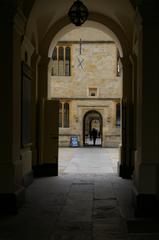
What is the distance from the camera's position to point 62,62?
36.2 m

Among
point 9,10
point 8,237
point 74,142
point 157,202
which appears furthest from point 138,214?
point 74,142

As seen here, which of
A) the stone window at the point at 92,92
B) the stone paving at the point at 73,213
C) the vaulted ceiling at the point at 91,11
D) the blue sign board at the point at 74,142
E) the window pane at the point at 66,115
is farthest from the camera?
the window pane at the point at 66,115

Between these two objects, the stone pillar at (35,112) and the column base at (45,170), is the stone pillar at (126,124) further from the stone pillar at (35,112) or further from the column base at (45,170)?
the stone pillar at (35,112)

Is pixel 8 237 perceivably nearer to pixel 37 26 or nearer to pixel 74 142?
pixel 37 26

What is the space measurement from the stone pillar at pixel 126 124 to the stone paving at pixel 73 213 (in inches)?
64.3

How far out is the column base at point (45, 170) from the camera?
14.1 metres

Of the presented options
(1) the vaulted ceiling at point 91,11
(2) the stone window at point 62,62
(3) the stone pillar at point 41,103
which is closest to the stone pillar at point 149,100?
(1) the vaulted ceiling at point 91,11

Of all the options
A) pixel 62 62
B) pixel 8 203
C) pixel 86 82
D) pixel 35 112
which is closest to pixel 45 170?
pixel 35 112

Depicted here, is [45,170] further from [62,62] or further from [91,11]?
[62,62]

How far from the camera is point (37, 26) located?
13867mm

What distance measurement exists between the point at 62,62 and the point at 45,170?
22713 millimetres

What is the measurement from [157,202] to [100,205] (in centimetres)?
137

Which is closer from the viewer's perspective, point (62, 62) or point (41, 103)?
point (41, 103)

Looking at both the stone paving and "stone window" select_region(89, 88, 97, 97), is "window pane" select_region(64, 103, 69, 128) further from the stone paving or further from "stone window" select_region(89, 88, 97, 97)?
the stone paving
